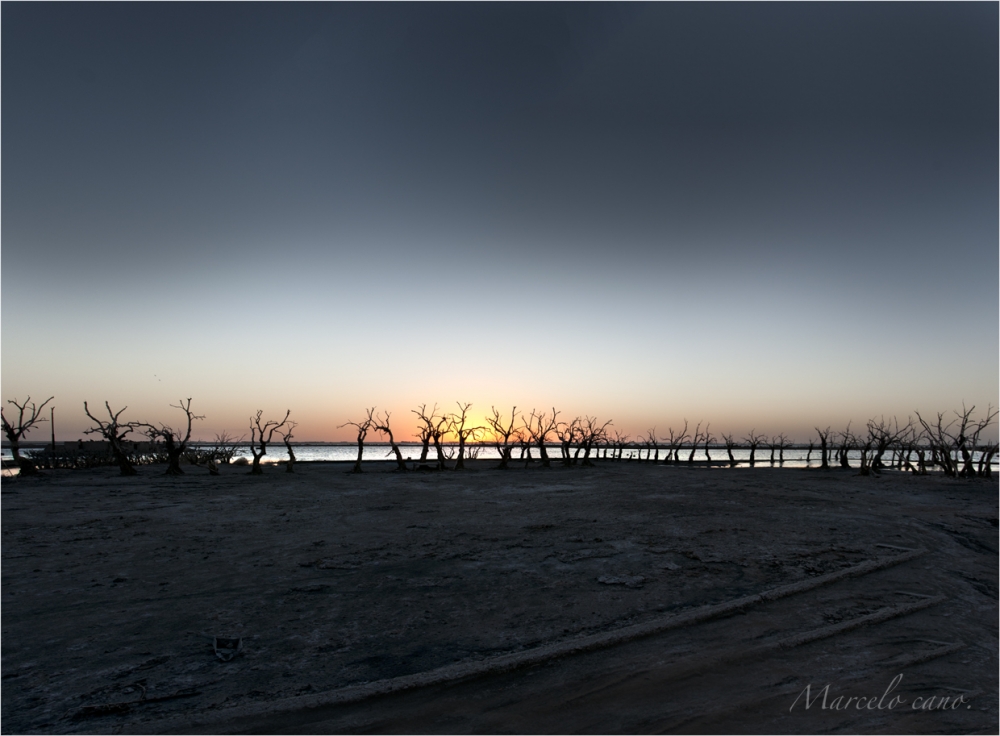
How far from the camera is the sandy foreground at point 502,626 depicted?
4566 millimetres

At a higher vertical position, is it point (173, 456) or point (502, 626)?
point (502, 626)

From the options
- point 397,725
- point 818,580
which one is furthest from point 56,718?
point 818,580

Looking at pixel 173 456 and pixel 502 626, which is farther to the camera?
pixel 173 456

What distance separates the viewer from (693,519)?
532 inches

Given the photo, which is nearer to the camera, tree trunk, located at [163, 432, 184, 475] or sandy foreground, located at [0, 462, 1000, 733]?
sandy foreground, located at [0, 462, 1000, 733]

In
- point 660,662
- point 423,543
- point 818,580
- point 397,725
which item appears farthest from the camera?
point 423,543

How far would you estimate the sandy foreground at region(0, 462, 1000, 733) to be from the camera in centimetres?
457

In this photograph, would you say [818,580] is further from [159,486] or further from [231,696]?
[159,486]

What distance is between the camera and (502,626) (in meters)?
6.41

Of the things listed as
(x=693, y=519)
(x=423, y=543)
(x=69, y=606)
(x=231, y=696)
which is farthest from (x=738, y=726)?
(x=693, y=519)

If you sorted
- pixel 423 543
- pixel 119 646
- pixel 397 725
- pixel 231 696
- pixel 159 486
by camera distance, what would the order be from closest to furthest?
pixel 397 725 < pixel 231 696 < pixel 119 646 < pixel 423 543 < pixel 159 486

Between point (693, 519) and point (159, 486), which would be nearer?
point (693, 519)

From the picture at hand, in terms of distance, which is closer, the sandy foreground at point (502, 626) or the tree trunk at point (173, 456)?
the sandy foreground at point (502, 626)

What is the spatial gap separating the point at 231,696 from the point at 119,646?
2.09 meters
